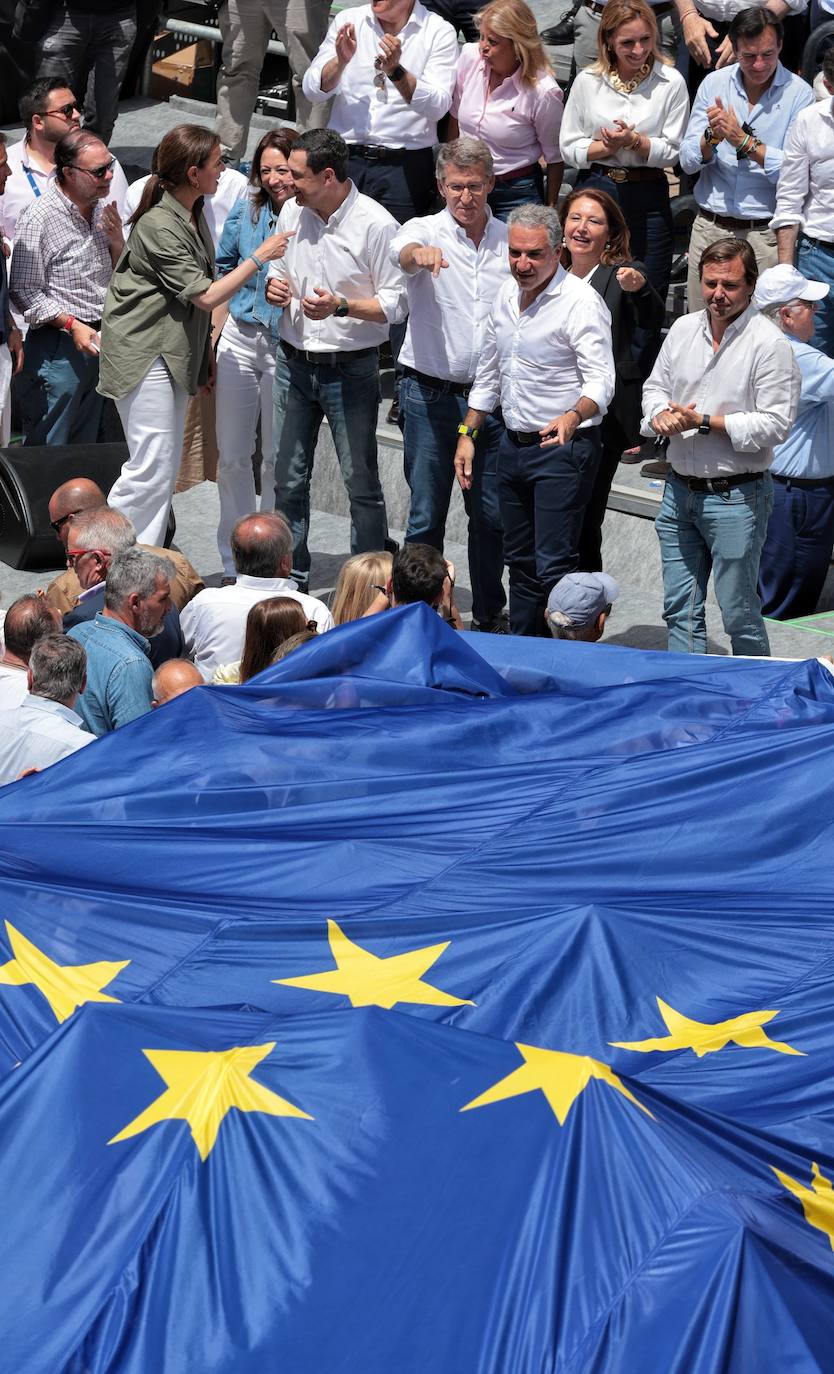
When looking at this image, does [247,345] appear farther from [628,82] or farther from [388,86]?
[628,82]

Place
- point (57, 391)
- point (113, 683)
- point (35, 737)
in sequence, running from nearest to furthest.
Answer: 1. point (35, 737)
2. point (113, 683)
3. point (57, 391)

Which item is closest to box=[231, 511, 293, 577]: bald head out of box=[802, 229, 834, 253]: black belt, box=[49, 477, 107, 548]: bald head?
box=[49, 477, 107, 548]: bald head

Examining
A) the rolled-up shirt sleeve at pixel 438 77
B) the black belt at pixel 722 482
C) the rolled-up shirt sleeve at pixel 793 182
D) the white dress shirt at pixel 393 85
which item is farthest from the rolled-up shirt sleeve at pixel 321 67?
the black belt at pixel 722 482

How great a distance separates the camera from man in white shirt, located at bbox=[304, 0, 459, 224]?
28.9 feet

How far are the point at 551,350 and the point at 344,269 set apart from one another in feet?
3.90

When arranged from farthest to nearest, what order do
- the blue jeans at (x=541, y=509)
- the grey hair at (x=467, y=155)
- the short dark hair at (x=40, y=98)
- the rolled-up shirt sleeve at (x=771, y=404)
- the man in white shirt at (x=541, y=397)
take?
the short dark hair at (x=40, y=98) → the grey hair at (x=467, y=155) → the blue jeans at (x=541, y=509) → the man in white shirt at (x=541, y=397) → the rolled-up shirt sleeve at (x=771, y=404)

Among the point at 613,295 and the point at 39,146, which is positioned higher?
the point at 613,295

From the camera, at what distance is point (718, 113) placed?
8375 mm

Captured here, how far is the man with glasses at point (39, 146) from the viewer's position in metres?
9.05

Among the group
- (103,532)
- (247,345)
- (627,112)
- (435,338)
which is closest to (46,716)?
(103,532)

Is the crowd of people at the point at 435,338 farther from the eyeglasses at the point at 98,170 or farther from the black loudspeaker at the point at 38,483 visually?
the black loudspeaker at the point at 38,483

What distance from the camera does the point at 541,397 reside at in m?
7.19

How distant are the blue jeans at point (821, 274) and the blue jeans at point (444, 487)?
1938mm

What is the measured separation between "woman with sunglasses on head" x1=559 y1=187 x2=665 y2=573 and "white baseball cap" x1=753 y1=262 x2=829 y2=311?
444 millimetres
